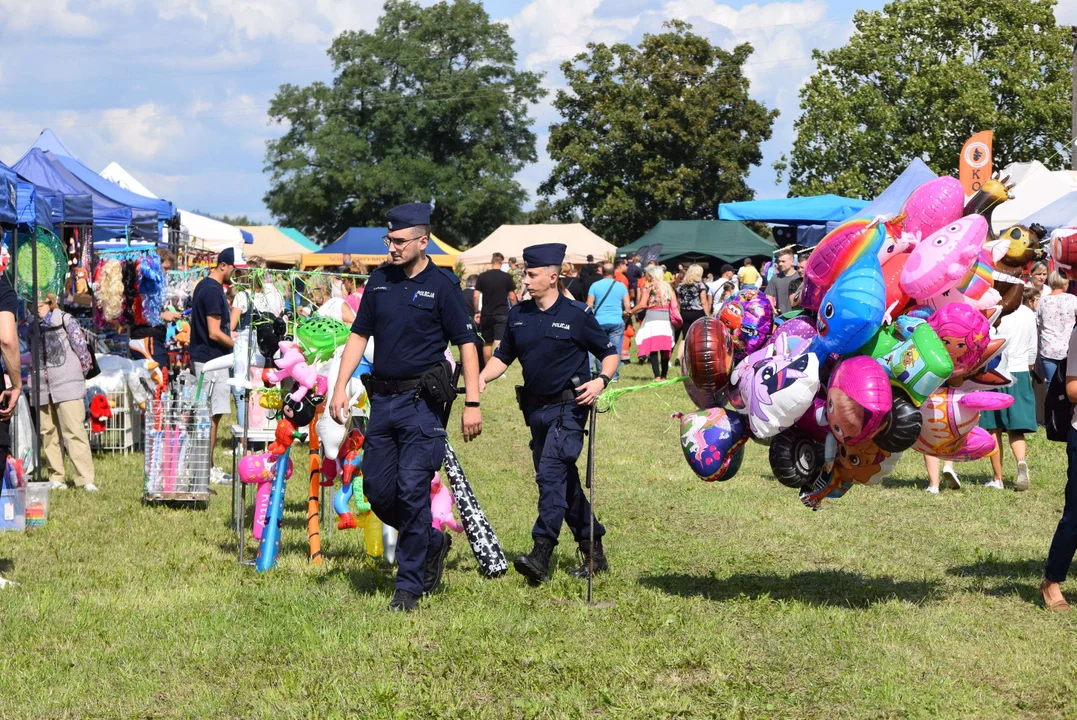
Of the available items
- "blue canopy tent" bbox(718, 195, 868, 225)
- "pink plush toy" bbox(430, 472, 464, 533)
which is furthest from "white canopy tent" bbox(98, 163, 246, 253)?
"pink plush toy" bbox(430, 472, 464, 533)

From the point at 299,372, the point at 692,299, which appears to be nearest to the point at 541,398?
the point at 299,372

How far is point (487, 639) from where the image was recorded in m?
6.34

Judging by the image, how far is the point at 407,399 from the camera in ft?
22.5

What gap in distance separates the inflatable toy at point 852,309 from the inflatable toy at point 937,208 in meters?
0.39

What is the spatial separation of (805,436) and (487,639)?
1976mm

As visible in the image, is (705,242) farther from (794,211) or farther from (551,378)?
(551,378)

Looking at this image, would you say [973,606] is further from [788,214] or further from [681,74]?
[681,74]

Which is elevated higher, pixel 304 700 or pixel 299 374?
pixel 299 374

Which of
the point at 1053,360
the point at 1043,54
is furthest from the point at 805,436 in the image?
the point at 1043,54

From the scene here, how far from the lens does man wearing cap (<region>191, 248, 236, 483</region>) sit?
37.4 ft

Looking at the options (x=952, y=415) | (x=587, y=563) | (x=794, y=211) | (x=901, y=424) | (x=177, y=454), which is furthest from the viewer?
(x=794, y=211)

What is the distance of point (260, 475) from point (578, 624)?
2.60 m

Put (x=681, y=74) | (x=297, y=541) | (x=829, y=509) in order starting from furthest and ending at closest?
(x=681, y=74) → (x=829, y=509) → (x=297, y=541)

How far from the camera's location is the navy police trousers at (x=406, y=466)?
6.85 m
